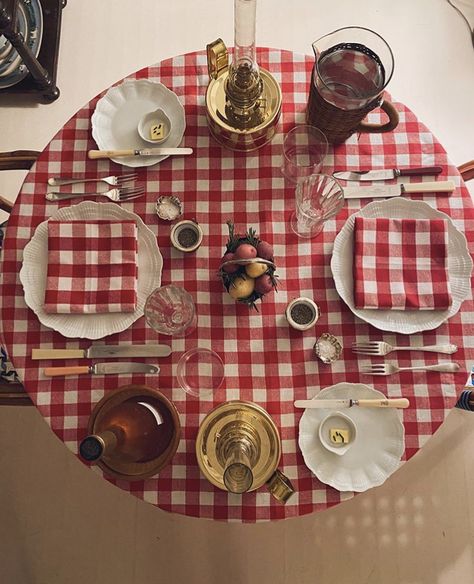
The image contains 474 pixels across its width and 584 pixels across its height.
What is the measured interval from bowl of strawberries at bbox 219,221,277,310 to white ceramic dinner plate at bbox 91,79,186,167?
0.41 meters

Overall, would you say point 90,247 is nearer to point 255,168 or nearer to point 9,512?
point 255,168

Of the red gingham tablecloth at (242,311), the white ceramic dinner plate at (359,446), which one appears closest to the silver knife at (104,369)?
the red gingham tablecloth at (242,311)

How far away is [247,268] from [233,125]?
0.43m

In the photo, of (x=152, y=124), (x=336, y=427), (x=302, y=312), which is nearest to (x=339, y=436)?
(x=336, y=427)

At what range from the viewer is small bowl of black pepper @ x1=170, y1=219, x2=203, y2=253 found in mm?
1241

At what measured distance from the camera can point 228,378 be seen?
1.20 m

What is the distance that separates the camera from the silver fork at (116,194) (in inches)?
50.3

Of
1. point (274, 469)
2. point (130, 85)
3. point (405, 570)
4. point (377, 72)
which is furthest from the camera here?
point (405, 570)

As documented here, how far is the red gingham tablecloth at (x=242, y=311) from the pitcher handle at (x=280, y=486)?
5 cm

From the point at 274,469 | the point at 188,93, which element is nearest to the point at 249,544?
the point at 274,469

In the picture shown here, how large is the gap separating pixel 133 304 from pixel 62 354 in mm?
208

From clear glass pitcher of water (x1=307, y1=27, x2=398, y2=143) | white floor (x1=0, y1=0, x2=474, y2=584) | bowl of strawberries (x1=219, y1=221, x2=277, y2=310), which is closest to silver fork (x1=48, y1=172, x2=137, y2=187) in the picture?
bowl of strawberries (x1=219, y1=221, x2=277, y2=310)

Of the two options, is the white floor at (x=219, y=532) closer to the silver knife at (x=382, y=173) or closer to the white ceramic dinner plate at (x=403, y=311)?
the white ceramic dinner plate at (x=403, y=311)

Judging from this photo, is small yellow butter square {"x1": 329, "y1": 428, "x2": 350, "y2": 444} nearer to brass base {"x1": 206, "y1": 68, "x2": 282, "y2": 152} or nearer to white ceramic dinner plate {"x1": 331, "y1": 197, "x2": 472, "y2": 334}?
white ceramic dinner plate {"x1": 331, "y1": 197, "x2": 472, "y2": 334}
